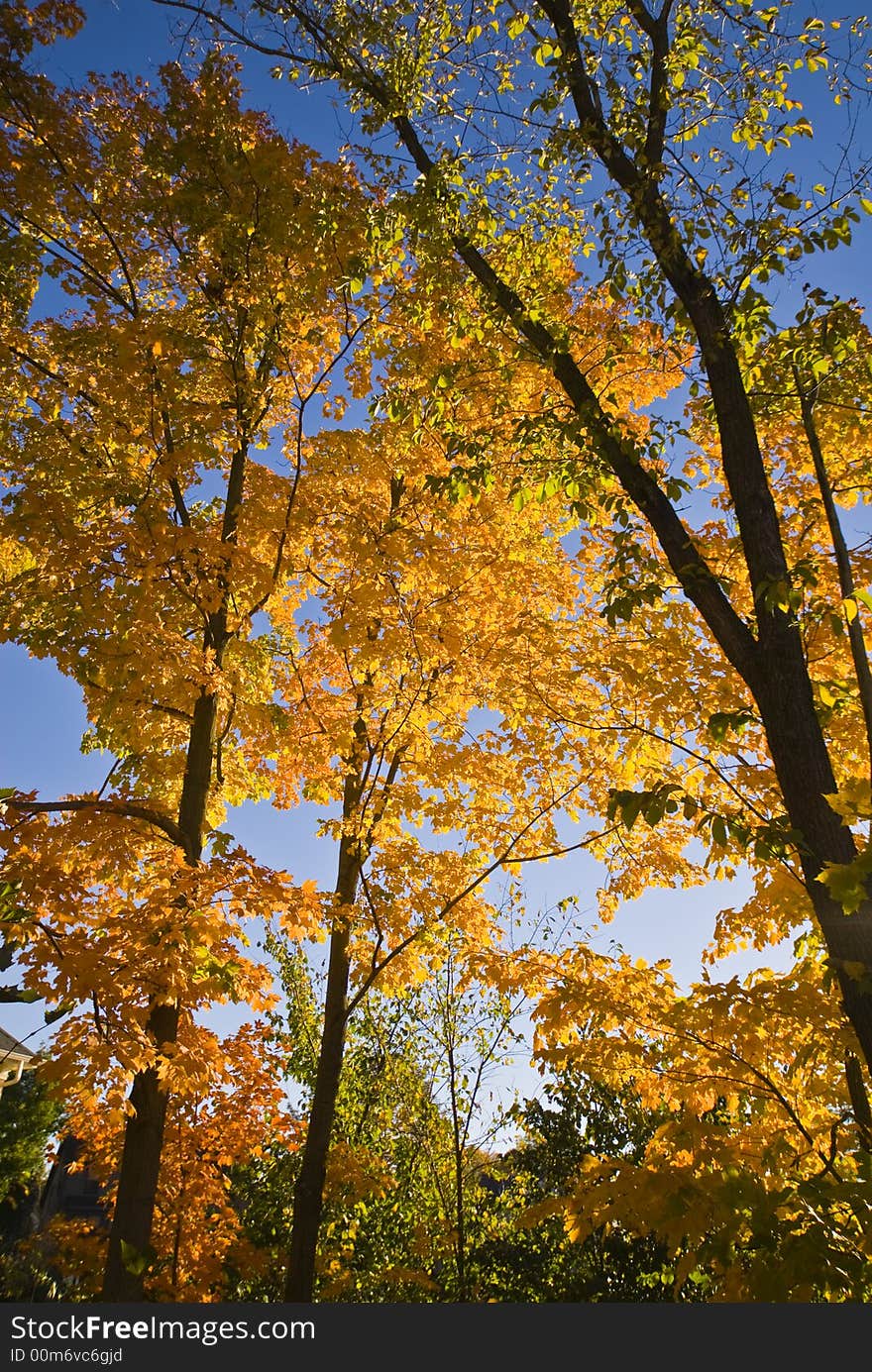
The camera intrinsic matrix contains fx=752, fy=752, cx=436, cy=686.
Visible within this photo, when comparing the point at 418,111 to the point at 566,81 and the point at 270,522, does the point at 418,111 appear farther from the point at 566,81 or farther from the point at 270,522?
the point at 270,522

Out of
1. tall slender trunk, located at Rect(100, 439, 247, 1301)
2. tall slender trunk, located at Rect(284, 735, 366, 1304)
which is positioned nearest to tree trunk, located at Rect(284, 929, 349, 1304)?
tall slender trunk, located at Rect(284, 735, 366, 1304)

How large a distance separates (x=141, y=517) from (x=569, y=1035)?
4709 millimetres

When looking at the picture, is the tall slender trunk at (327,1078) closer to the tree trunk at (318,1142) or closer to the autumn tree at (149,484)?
the tree trunk at (318,1142)

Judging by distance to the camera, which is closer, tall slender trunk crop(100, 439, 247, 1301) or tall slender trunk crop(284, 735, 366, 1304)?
tall slender trunk crop(100, 439, 247, 1301)

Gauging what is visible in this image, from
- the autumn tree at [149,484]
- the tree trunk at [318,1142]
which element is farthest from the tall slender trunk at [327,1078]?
the autumn tree at [149,484]

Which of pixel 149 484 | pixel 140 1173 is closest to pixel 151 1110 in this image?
pixel 140 1173

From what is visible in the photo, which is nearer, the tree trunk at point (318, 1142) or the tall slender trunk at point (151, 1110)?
the tall slender trunk at point (151, 1110)

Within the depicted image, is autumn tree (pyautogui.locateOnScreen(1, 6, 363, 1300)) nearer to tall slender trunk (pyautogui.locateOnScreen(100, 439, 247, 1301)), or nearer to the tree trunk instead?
tall slender trunk (pyautogui.locateOnScreen(100, 439, 247, 1301))

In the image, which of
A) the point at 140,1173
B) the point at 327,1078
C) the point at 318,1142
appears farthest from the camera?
the point at 327,1078

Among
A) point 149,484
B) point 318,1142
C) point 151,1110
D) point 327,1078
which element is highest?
point 149,484

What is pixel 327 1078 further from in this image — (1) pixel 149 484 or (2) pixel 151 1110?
(1) pixel 149 484

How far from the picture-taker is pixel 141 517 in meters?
5.41

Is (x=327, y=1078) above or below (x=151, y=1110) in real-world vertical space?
above

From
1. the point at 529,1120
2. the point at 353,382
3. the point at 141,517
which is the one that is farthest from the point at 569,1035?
the point at 529,1120
